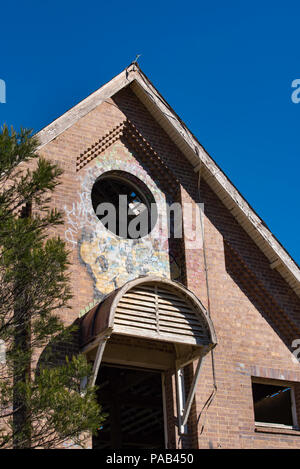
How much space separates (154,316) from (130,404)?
5.07 m

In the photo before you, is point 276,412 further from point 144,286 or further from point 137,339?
point 144,286

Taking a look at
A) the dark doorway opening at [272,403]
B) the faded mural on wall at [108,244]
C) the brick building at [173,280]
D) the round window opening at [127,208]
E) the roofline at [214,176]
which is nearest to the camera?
the brick building at [173,280]

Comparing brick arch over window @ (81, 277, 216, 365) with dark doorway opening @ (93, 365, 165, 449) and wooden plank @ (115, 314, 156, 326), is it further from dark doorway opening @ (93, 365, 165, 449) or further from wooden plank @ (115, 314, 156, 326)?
dark doorway opening @ (93, 365, 165, 449)

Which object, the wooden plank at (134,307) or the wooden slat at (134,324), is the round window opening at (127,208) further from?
the wooden slat at (134,324)

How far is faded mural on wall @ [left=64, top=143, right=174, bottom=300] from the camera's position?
1454 centimetres

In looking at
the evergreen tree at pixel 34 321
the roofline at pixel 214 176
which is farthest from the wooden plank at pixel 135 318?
the roofline at pixel 214 176

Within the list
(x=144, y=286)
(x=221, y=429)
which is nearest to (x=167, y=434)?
(x=221, y=429)

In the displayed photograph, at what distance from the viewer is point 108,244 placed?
14.9 meters

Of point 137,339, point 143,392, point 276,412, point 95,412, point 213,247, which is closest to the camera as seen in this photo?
point 95,412

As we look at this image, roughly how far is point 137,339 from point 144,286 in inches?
57.8

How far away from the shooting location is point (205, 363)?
14758mm

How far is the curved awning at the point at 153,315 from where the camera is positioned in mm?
12922

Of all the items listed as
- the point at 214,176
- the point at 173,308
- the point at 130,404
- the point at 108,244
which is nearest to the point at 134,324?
the point at 173,308
